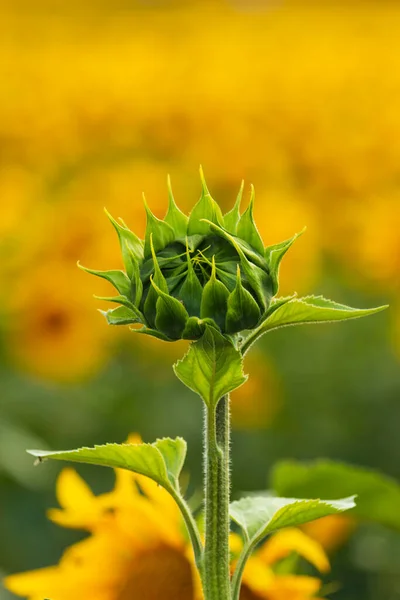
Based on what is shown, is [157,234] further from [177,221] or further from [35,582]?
[35,582]

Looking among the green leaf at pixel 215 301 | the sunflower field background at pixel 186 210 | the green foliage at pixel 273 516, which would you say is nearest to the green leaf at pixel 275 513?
the green foliage at pixel 273 516

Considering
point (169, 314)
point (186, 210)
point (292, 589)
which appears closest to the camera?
point (169, 314)

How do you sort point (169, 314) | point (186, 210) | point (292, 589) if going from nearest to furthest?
point (169, 314) < point (292, 589) < point (186, 210)

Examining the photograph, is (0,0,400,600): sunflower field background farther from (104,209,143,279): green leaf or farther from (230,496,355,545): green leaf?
(104,209,143,279): green leaf

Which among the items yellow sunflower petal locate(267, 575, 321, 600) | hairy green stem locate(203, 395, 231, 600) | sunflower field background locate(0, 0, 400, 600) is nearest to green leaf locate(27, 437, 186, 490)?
hairy green stem locate(203, 395, 231, 600)

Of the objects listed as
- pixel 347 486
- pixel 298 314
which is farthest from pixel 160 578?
pixel 298 314

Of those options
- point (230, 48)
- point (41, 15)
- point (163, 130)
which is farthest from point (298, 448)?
point (41, 15)

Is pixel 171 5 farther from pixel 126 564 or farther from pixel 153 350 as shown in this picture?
pixel 126 564

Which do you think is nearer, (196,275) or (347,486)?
(196,275)
